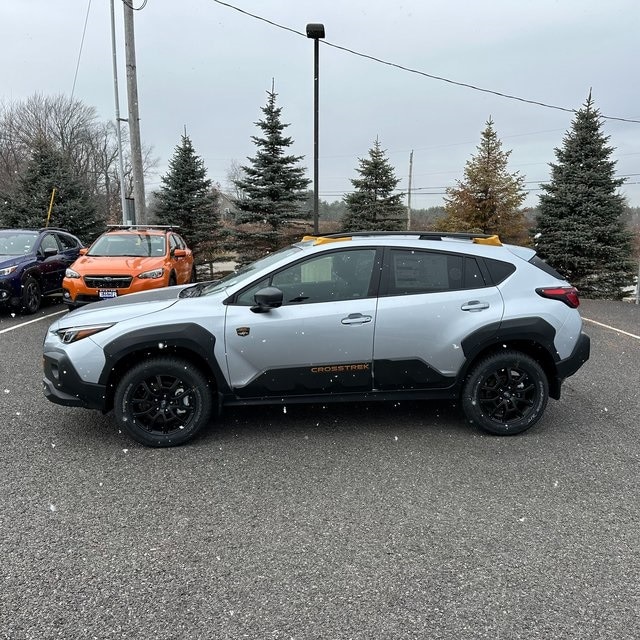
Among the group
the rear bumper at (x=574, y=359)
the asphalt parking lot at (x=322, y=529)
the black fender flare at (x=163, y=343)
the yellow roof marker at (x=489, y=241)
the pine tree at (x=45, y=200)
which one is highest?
the pine tree at (x=45, y=200)

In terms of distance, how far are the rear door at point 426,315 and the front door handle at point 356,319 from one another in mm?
107

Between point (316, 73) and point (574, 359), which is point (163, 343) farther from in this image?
point (316, 73)

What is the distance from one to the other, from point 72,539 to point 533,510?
2607mm

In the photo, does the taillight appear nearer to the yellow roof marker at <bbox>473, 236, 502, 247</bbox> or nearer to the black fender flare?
the yellow roof marker at <bbox>473, 236, 502, 247</bbox>

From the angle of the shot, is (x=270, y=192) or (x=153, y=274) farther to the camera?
(x=270, y=192)

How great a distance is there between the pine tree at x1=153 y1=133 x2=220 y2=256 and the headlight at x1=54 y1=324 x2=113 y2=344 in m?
19.3

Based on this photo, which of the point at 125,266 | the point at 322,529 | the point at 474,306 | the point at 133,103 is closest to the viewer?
the point at 322,529

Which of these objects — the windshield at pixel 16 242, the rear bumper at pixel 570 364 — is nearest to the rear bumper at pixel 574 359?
the rear bumper at pixel 570 364

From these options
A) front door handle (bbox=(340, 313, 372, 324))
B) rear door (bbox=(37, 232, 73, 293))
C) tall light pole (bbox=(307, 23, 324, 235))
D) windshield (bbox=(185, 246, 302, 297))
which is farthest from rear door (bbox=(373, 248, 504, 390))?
rear door (bbox=(37, 232, 73, 293))

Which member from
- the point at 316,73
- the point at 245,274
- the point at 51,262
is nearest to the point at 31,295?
the point at 51,262

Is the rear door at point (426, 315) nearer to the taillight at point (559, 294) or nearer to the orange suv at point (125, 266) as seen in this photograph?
the taillight at point (559, 294)

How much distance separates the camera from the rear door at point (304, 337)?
12.5ft

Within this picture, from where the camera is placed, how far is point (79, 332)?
3.82 metres

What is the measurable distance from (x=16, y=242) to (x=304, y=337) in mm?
8775
